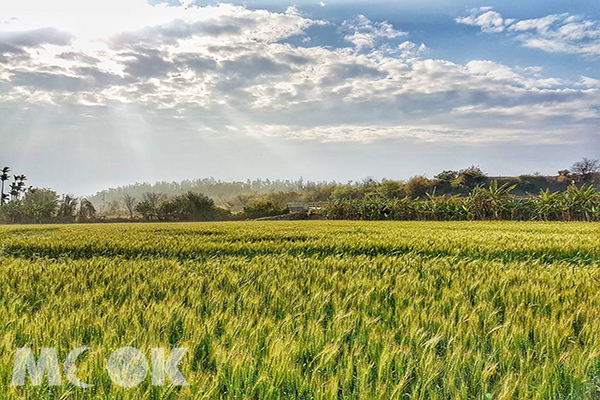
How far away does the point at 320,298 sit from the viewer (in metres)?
3.24

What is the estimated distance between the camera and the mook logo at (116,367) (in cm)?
171

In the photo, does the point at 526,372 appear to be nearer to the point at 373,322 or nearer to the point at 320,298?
the point at 373,322

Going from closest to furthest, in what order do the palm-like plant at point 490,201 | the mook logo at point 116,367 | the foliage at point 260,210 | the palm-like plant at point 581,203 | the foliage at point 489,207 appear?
the mook logo at point 116,367, the palm-like plant at point 581,203, the foliage at point 489,207, the palm-like plant at point 490,201, the foliage at point 260,210

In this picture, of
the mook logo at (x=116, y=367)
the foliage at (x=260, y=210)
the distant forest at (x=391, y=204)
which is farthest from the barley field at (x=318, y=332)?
the foliage at (x=260, y=210)

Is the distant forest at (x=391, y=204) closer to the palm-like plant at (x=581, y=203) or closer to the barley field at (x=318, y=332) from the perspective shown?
the palm-like plant at (x=581, y=203)

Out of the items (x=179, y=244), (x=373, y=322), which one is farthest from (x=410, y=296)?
(x=179, y=244)

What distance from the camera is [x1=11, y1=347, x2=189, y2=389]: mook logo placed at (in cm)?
171

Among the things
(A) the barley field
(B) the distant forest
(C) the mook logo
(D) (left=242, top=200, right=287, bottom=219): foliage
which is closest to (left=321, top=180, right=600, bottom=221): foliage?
(B) the distant forest

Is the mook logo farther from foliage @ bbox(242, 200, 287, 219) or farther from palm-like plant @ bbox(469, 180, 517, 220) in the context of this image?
foliage @ bbox(242, 200, 287, 219)

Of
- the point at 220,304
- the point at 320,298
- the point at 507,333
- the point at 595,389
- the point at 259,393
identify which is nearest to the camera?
the point at 259,393

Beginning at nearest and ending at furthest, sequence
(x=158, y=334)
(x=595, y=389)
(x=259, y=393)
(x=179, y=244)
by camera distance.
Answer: (x=259, y=393), (x=595, y=389), (x=158, y=334), (x=179, y=244)

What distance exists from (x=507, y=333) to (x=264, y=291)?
189 cm

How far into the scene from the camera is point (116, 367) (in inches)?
71.4

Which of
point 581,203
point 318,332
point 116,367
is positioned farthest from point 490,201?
point 116,367
